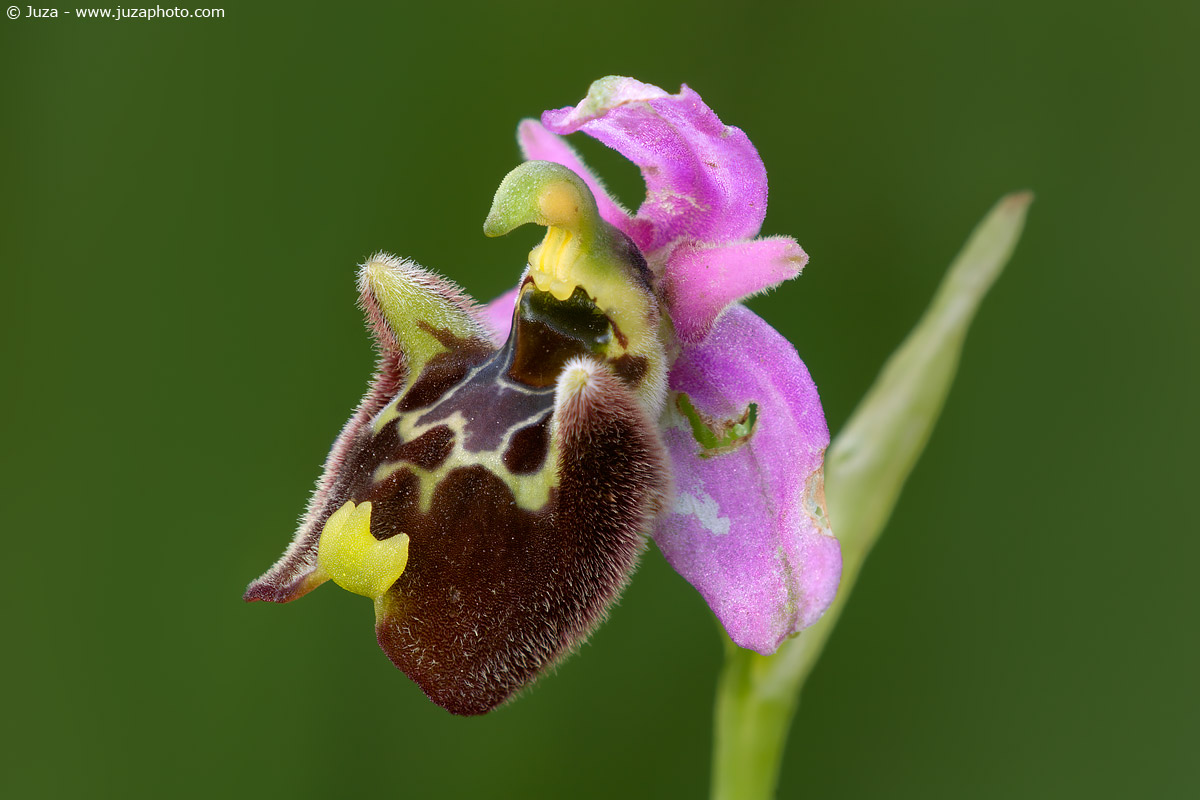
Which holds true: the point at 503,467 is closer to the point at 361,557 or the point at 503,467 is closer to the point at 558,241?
the point at 361,557

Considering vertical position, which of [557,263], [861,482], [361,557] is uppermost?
[557,263]

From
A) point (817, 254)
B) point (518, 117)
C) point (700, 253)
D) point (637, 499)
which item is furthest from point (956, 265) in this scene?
point (518, 117)

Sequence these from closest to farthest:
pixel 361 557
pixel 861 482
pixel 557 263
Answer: pixel 361 557, pixel 557 263, pixel 861 482

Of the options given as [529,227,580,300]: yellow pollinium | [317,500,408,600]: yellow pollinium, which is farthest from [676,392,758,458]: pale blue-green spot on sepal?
[317,500,408,600]: yellow pollinium

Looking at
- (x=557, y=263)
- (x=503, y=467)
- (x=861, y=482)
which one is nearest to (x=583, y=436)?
(x=503, y=467)

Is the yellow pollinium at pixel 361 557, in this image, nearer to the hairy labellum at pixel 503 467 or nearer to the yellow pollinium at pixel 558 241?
the hairy labellum at pixel 503 467

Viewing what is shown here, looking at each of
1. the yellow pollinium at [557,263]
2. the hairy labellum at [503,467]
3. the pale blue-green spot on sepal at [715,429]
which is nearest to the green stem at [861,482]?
the pale blue-green spot on sepal at [715,429]
